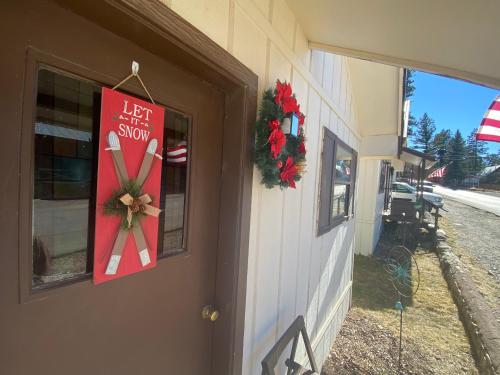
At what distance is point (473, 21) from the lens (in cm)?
145

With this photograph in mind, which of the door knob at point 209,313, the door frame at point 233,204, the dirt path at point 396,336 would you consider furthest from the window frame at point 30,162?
the dirt path at point 396,336

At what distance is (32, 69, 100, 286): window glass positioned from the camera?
0.71m

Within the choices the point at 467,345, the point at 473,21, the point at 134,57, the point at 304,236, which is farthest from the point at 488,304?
the point at 134,57

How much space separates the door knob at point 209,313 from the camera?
1299 mm

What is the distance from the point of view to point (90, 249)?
0.84 metres

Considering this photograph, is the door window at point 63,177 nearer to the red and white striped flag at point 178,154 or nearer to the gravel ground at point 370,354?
the red and white striped flag at point 178,154

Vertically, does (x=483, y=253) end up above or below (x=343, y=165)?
below

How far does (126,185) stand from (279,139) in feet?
2.50

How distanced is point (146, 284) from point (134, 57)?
0.83 meters

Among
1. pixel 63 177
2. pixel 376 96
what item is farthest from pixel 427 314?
pixel 63 177

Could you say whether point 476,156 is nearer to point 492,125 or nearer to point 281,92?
point 492,125

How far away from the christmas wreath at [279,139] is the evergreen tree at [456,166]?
49635mm

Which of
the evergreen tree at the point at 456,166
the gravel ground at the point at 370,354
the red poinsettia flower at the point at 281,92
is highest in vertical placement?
the evergreen tree at the point at 456,166

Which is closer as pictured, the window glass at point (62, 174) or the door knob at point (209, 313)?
the window glass at point (62, 174)
